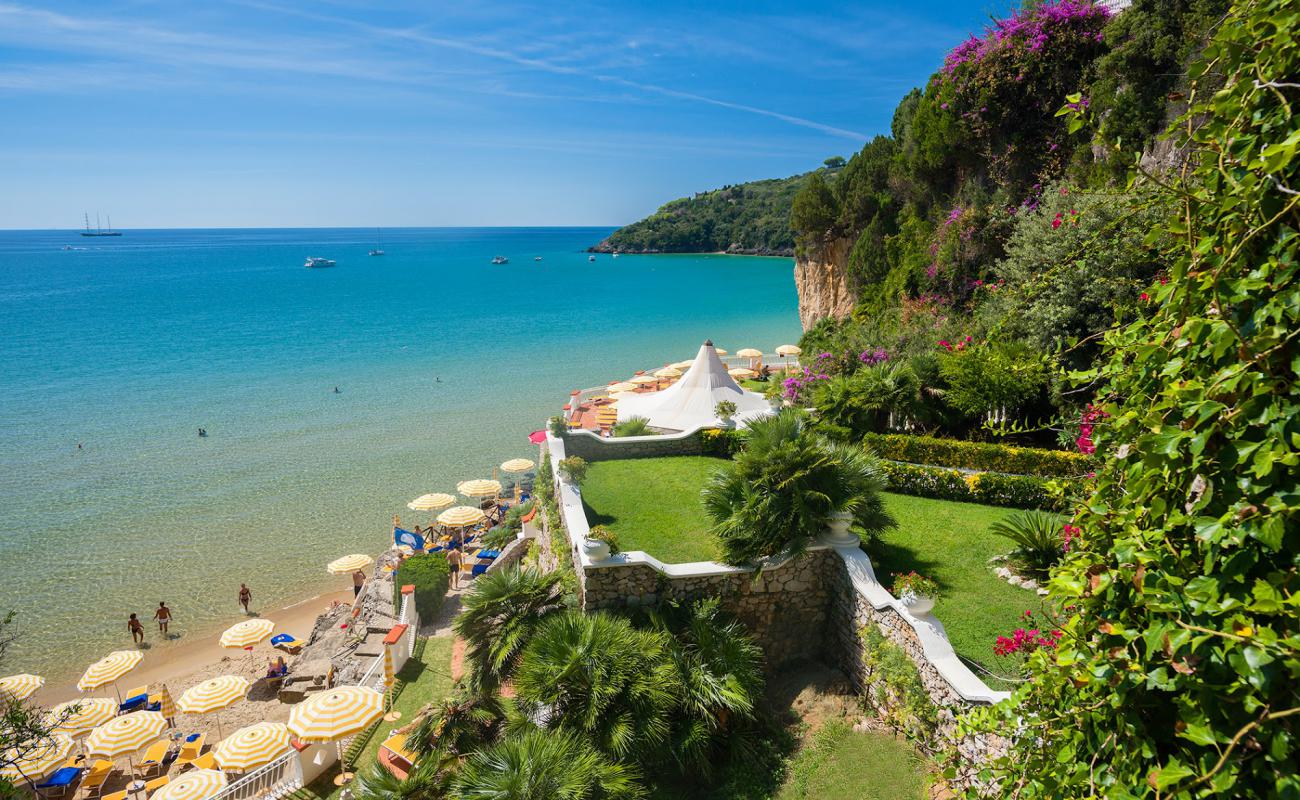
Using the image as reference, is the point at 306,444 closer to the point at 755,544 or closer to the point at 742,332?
the point at 755,544

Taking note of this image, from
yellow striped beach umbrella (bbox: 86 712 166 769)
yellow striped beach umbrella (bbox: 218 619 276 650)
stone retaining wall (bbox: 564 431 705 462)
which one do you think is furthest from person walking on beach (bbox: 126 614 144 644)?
stone retaining wall (bbox: 564 431 705 462)

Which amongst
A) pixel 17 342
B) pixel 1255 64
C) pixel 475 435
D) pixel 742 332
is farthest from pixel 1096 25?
pixel 17 342

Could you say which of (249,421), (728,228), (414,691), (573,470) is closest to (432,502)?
(414,691)

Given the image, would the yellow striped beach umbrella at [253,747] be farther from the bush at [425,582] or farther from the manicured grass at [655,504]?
the manicured grass at [655,504]

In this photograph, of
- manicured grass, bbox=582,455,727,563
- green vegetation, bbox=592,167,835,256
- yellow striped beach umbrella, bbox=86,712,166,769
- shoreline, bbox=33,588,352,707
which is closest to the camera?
manicured grass, bbox=582,455,727,563

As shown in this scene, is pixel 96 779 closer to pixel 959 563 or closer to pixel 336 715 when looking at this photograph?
pixel 336 715

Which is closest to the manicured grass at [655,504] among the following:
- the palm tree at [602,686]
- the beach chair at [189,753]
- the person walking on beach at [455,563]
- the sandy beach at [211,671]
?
the palm tree at [602,686]

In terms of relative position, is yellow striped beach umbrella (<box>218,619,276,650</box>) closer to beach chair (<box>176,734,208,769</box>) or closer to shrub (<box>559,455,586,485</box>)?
beach chair (<box>176,734,208,769</box>)
